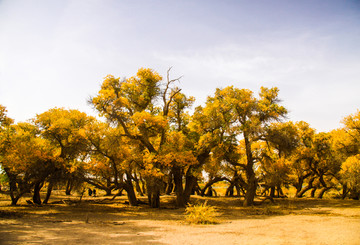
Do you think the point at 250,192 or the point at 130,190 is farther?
the point at 250,192

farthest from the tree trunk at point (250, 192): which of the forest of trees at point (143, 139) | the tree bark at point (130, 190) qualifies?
the tree bark at point (130, 190)

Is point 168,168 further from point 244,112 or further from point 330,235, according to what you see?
point 330,235

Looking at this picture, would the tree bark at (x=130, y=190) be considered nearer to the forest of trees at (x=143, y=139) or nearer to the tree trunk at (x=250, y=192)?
the forest of trees at (x=143, y=139)

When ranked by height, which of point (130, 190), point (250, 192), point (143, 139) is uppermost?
point (143, 139)

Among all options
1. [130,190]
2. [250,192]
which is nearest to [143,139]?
[130,190]

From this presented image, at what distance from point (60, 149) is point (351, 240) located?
20978 millimetres

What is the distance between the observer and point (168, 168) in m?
21.7

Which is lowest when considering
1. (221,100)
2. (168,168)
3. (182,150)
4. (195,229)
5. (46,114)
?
(195,229)

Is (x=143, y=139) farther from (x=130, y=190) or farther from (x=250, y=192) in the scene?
(x=250, y=192)

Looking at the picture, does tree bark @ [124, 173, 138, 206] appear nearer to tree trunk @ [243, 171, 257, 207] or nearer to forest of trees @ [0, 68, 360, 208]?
forest of trees @ [0, 68, 360, 208]

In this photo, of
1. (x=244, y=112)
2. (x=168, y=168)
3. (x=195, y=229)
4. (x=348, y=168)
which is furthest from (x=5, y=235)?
(x=348, y=168)

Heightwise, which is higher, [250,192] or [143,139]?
[143,139]

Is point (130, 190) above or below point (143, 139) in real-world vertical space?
below

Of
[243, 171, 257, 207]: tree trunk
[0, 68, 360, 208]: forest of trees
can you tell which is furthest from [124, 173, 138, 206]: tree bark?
[243, 171, 257, 207]: tree trunk
